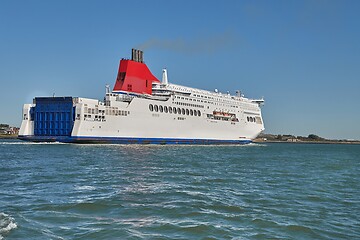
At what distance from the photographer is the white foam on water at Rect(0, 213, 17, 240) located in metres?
6.90

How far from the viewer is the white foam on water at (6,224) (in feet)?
22.6

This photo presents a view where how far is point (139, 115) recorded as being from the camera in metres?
49.6

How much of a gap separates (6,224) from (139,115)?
42424 millimetres

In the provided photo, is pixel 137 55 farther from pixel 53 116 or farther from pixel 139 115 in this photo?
pixel 53 116

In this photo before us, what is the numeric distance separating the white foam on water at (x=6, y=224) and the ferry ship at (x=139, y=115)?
37371 millimetres

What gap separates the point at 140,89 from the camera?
54.3 m

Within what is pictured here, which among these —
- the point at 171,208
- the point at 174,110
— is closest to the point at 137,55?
the point at 174,110

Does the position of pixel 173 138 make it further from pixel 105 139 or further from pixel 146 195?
pixel 146 195

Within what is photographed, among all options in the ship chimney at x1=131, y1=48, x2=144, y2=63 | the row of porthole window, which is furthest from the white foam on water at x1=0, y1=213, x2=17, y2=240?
the ship chimney at x1=131, y1=48, x2=144, y2=63

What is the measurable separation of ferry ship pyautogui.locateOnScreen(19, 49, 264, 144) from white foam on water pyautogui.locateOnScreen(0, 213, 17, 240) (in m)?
37.4

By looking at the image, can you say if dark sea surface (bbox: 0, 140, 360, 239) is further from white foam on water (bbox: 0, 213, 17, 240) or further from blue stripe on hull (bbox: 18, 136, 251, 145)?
blue stripe on hull (bbox: 18, 136, 251, 145)

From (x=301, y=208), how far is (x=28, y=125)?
43866 millimetres

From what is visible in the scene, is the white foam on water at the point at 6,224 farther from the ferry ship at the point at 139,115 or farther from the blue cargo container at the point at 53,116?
the blue cargo container at the point at 53,116

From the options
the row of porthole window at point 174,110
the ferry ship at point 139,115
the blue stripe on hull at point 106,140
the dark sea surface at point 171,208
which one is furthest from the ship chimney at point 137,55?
the dark sea surface at point 171,208
